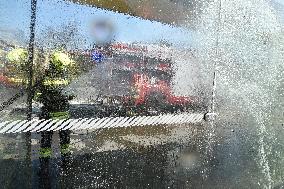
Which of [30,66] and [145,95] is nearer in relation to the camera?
[30,66]

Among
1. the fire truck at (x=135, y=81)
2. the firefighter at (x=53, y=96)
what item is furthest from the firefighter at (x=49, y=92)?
the fire truck at (x=135, y=81)

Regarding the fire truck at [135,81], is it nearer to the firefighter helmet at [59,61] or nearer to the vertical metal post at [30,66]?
the vertical metal post at [30,66]

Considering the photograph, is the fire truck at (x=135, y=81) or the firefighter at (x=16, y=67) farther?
the fire truck at (x=135, y=81)

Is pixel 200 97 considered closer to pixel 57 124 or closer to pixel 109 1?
pixel 109 1

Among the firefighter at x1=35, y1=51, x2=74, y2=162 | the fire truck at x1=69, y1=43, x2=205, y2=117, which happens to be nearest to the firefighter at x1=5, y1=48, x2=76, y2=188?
the firefighter at x1=35, y1=51, x2=74, y2=162

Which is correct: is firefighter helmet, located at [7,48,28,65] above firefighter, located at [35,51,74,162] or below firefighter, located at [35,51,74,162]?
above

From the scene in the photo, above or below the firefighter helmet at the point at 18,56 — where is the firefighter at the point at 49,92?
below

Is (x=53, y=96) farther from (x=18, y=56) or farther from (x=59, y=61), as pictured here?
(x=18, y=56)

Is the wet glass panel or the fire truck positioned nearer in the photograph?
the wet glass panel

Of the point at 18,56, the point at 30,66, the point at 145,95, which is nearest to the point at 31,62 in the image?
the point at 30,66

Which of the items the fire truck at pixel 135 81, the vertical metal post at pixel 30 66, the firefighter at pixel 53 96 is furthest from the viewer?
the fire truck at pixel 135 81

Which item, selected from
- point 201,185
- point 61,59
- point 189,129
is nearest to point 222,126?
point 189,129

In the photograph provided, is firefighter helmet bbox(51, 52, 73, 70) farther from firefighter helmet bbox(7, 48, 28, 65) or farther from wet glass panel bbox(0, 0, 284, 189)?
firefighter helmet bbox(7, 48, 28, 65)

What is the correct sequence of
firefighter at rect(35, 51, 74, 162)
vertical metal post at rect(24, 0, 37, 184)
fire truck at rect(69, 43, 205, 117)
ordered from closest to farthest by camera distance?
firefighter at rect(35, 51, 74, 162)
vertical metal post at rect(24, 0, 37, 184)
fire truck at rect(69, 43, 205, 117)
